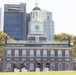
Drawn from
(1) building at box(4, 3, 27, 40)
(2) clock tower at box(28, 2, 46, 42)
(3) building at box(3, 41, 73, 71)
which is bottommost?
(3) building at box(3, 41, 73, 71)

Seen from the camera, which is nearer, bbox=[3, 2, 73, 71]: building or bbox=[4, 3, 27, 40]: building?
bbox=[3, 2, 73, 71]: building

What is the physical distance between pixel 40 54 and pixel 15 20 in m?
92.4

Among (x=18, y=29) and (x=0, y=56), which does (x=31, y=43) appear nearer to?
(x=0, y=56)

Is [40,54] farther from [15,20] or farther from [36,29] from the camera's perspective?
[15,20]

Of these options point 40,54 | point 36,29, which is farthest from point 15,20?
point 40,54

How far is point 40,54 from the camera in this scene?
76.6 m

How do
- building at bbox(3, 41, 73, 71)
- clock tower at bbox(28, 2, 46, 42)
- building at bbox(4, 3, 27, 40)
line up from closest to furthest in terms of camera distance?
building at bbox(3, 41, 73, 71)
clock tower at bbox(28, 2, 46, 42)
building at bbox(4, 3, 27, 40)

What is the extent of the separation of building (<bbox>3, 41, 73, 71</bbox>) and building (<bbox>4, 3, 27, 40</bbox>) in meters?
90.7

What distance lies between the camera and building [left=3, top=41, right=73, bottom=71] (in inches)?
2972

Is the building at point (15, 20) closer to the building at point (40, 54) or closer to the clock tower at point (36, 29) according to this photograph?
the clock tower at point (36, 29)

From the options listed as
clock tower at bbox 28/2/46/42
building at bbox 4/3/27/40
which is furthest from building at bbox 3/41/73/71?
building at bbox 4/3/27/40

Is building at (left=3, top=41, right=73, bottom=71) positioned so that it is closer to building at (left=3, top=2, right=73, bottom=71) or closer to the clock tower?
building at (left=3, top=2, right=73, bottom=71)

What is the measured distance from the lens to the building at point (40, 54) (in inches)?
2972

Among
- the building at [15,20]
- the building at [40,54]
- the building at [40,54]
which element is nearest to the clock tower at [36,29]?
the building at [40,54]
